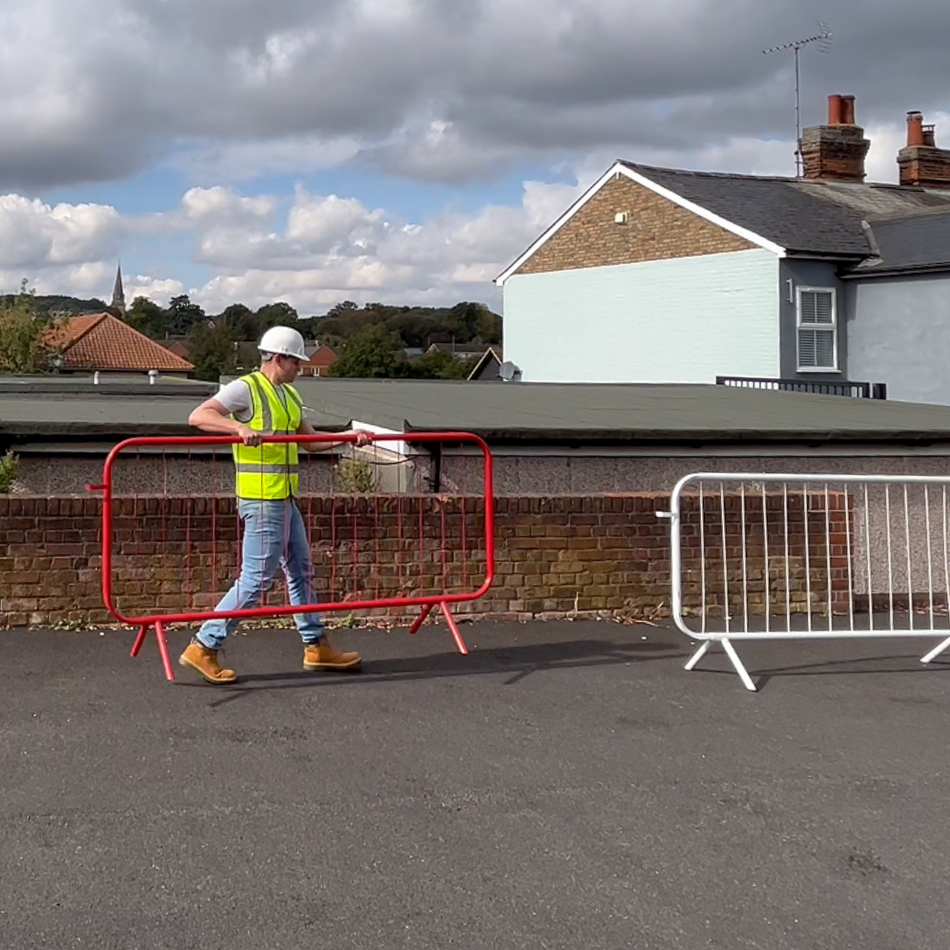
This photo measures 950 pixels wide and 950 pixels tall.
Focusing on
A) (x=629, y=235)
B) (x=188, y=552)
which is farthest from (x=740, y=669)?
(x=629, y=235)

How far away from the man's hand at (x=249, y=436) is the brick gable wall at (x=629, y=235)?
22.5 meters

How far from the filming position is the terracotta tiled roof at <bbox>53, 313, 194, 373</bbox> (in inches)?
2810

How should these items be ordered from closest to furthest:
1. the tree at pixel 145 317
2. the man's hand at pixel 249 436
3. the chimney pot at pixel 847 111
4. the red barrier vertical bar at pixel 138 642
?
the man's hand at pixel 249 436, the red barrier vertical bar at pixel 138 642, the chimney pot at pixel 847 111, the tree at pixel 145 317

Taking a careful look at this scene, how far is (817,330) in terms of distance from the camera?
27000 millimetres

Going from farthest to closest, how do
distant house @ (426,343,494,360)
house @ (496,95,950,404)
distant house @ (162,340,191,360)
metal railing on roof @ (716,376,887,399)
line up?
distant house @ (426,343,494,360) → distant house @ (162,340,191,360) → house @ (496,95,950,404) → metal railing on roof @ (716,376,887,399)

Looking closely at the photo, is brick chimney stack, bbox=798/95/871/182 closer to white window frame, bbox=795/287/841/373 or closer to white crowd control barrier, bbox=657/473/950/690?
white window frame, bbox=795/287/841/373

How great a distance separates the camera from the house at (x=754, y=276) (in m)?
26.1

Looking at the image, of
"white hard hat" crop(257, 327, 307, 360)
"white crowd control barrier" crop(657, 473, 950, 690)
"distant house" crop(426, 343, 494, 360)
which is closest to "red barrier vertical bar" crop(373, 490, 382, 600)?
"white hard hat" crop(257, 327, 307, 360)

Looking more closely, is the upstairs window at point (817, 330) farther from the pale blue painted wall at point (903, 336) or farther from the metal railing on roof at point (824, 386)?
the metal railing on roof at point (824, 386)

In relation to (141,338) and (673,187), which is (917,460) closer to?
(673,187)

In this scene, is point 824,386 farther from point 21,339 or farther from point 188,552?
point 21,339

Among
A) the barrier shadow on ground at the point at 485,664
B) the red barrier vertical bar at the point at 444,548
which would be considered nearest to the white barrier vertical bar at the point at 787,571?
the barrier shadow on ground at the point at 485,664

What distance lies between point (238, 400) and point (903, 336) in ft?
72.8

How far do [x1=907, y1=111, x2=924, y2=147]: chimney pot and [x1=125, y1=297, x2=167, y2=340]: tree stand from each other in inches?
3971
